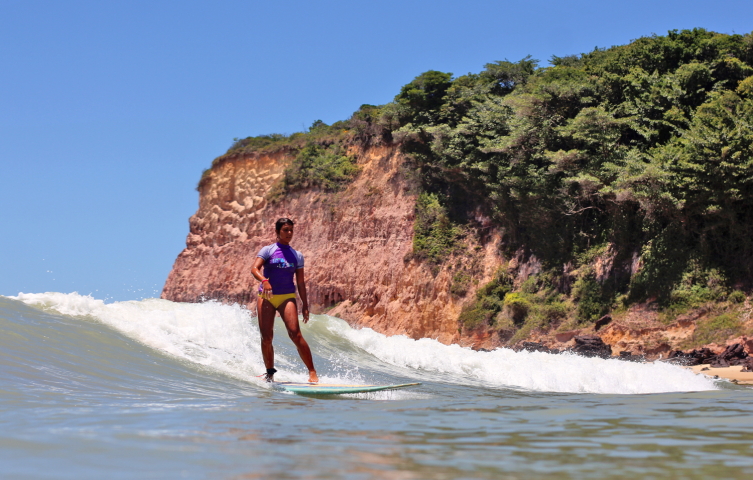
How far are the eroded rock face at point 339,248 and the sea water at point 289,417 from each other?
734 inches

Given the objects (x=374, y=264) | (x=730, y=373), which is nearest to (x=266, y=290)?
(x=730, y=373)

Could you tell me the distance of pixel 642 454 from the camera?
395 cm

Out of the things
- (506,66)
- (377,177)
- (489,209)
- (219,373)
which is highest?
(506,66)

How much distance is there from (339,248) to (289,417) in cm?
3156

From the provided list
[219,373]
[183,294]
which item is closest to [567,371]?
[219,373]

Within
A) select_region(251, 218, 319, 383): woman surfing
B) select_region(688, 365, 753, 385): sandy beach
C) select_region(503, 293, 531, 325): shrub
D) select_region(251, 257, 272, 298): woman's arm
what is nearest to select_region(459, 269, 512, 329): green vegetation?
select_region(503, 293, 531, 325): shrub

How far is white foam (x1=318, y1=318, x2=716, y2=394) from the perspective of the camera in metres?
10.1

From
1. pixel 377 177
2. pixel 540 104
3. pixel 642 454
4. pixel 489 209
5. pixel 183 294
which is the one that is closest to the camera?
pixel 642 454

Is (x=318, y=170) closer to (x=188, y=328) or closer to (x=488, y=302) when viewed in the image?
(x=488, y=302)

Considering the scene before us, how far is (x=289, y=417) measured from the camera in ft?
17.6

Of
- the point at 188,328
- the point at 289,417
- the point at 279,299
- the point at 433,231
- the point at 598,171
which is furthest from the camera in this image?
the point at 433,231

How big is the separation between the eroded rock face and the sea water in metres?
18.7

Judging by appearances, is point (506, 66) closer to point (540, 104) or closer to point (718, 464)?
point (540, 104)

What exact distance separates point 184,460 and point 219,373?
5.18 m
